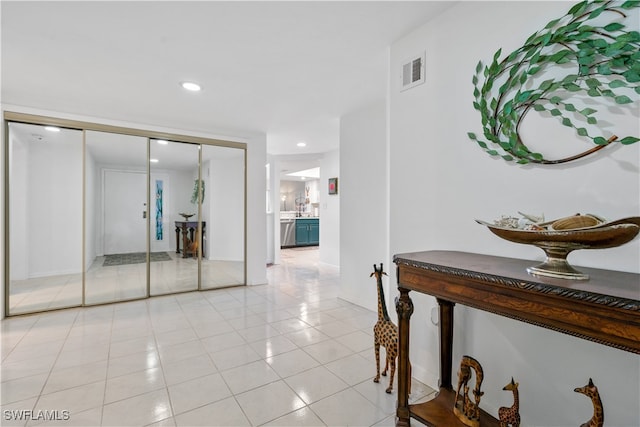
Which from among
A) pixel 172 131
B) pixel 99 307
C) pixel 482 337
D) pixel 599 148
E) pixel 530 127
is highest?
pixel 172 131

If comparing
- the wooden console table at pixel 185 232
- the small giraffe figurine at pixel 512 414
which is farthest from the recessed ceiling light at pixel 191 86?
the small giraffe figurine at pixel 512 414

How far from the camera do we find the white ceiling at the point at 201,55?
1807mm

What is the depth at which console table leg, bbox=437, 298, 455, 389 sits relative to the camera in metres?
1.77

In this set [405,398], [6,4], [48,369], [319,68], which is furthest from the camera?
[319,68]

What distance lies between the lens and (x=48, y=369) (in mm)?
2211

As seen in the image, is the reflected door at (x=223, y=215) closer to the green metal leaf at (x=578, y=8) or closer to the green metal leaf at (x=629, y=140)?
the green metal leaf at (x=578, y=8)

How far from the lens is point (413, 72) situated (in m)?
2.04

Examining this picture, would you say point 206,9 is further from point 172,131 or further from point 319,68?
point 172,131

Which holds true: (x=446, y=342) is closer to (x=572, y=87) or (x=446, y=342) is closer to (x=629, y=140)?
(x=629, y=140)

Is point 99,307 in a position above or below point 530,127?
below

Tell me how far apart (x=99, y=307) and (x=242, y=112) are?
294 centimetres

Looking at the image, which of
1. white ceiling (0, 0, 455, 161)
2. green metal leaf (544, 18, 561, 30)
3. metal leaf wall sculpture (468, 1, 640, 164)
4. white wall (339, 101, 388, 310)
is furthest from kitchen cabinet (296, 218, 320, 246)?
green metal leaf (544, 18, 561, 30)

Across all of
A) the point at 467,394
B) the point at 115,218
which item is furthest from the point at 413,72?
the point at 115,218

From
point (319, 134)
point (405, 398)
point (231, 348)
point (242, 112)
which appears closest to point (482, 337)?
point (405, 398)
